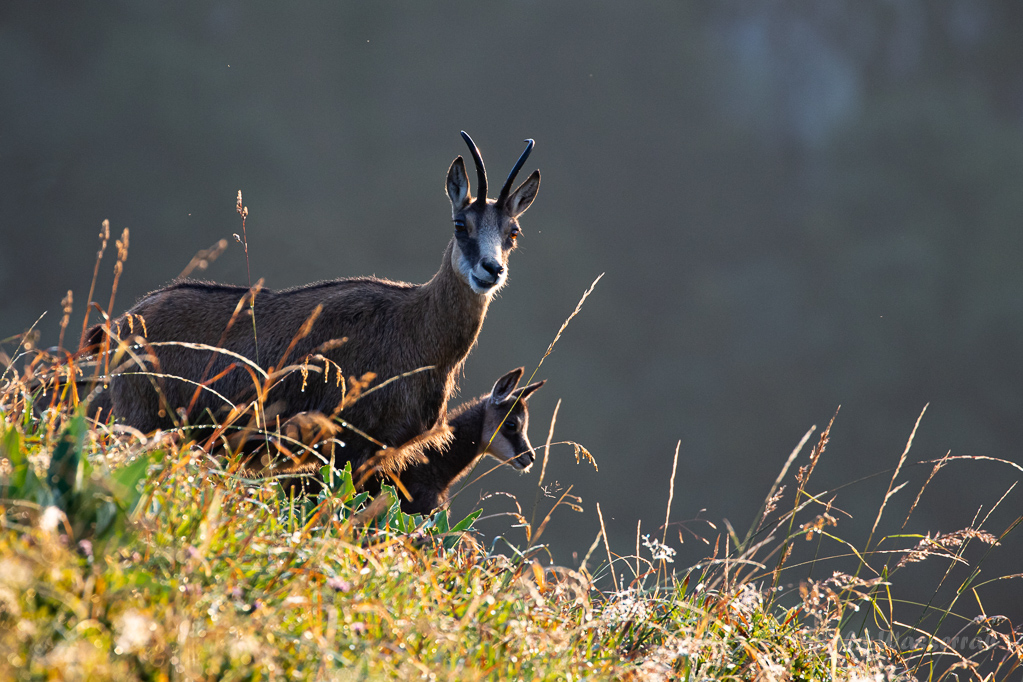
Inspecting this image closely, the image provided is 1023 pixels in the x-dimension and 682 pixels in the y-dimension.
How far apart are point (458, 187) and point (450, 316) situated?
110cm

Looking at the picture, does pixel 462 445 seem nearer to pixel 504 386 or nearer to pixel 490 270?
pixel 504 386

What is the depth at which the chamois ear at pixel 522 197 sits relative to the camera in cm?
561

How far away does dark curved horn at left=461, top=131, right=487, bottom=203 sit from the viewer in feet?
16.9

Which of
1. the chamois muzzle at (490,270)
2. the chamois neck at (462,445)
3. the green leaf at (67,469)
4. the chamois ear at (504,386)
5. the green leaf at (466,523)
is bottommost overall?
the chamois neck at (462,445)

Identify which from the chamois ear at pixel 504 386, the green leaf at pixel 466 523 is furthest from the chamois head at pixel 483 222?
the green leaf at pixel 466 523

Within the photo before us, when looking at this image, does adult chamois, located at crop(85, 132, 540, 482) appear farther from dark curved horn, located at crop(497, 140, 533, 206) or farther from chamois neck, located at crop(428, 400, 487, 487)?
chamois neck, located at crop(428, 400, 487, 487)

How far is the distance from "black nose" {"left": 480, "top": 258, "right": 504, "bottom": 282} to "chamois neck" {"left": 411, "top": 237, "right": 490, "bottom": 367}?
0.29 meters

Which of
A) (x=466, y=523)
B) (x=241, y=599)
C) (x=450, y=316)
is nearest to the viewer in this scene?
(x=241, y=599)

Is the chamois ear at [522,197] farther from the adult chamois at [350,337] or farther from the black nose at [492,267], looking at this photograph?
the black nose at [492,267]

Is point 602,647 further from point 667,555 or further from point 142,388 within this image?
point 142,388

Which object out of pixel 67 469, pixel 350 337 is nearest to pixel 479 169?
pixel 350 337

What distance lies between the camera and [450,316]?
5.18 meters

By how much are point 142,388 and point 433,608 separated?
3501mm

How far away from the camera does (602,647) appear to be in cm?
246
